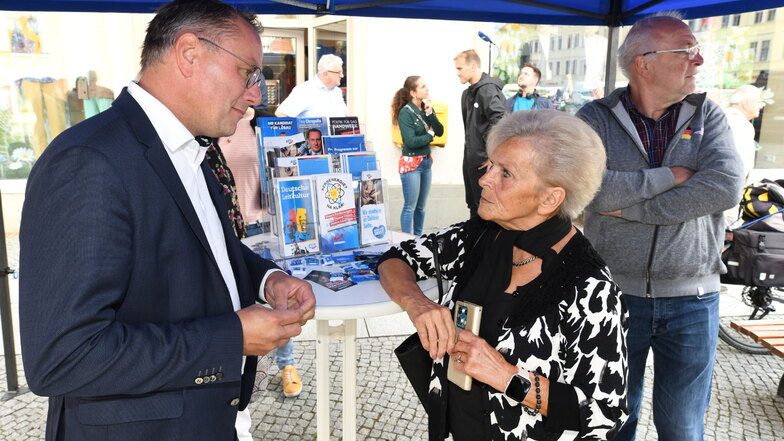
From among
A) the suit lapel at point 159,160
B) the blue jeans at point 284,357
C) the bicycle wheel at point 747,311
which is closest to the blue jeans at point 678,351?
the suit lapel at point 159,160

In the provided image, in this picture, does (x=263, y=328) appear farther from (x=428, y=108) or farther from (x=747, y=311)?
(x=428, y=108)

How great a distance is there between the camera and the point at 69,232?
0.98 meters

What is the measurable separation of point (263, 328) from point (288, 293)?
15.7 inches

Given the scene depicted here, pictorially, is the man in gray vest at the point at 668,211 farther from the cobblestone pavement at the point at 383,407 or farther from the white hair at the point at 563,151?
the cobblestone pavement at the point at 383,407

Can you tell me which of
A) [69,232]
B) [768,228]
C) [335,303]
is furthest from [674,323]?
[768,228]

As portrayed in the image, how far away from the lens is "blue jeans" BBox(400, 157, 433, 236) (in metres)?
6.64

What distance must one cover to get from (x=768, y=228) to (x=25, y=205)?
430 centimetres

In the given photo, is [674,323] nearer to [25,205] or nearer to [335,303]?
[335,303]

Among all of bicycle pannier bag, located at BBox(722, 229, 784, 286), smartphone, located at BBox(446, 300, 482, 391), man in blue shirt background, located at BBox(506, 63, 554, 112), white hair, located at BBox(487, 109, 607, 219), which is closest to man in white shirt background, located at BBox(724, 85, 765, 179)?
bicycle pannier bag, located at BBox(722, 229, 784, 286)

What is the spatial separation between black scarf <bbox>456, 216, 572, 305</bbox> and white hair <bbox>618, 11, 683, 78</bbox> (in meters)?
0.94

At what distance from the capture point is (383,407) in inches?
134

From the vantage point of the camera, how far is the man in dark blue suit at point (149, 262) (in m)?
0.99

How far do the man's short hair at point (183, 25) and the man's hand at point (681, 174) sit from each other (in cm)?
160

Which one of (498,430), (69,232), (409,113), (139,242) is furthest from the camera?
(409,113)
